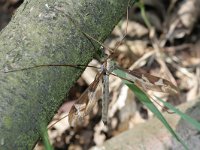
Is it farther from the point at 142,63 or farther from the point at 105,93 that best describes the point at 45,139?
the point at 142,63

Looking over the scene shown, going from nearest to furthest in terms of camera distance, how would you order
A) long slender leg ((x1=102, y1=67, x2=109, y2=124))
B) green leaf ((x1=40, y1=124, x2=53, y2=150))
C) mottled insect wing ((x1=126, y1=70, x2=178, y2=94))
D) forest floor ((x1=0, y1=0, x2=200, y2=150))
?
green leaf ((x1=40, y1=124, x2=53, y2=150)), long slender leg ((x1=102, y1=67, x2=109, y2=124)), mottled insect wing ((x1=126, y1=70, x2=178, y2=94)), forest floor ((x1=0, y1=0, x2=200, y2=150))

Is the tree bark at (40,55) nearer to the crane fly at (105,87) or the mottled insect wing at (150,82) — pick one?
the crane fly at (105,87)

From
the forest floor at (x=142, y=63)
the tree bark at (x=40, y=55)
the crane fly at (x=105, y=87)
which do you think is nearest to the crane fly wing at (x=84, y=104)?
the crane fly at (x=105, y=87)

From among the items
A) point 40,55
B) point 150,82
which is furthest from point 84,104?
point 40,55

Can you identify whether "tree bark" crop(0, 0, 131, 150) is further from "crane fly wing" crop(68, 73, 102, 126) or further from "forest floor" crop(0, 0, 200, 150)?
"forest floor" crop(0, 0, 200, 150)

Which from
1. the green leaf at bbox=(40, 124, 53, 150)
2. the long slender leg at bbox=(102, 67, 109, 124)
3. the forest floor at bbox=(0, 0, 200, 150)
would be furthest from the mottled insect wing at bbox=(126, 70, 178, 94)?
the forest floor at bbox=(0, 0, 200, 150)
